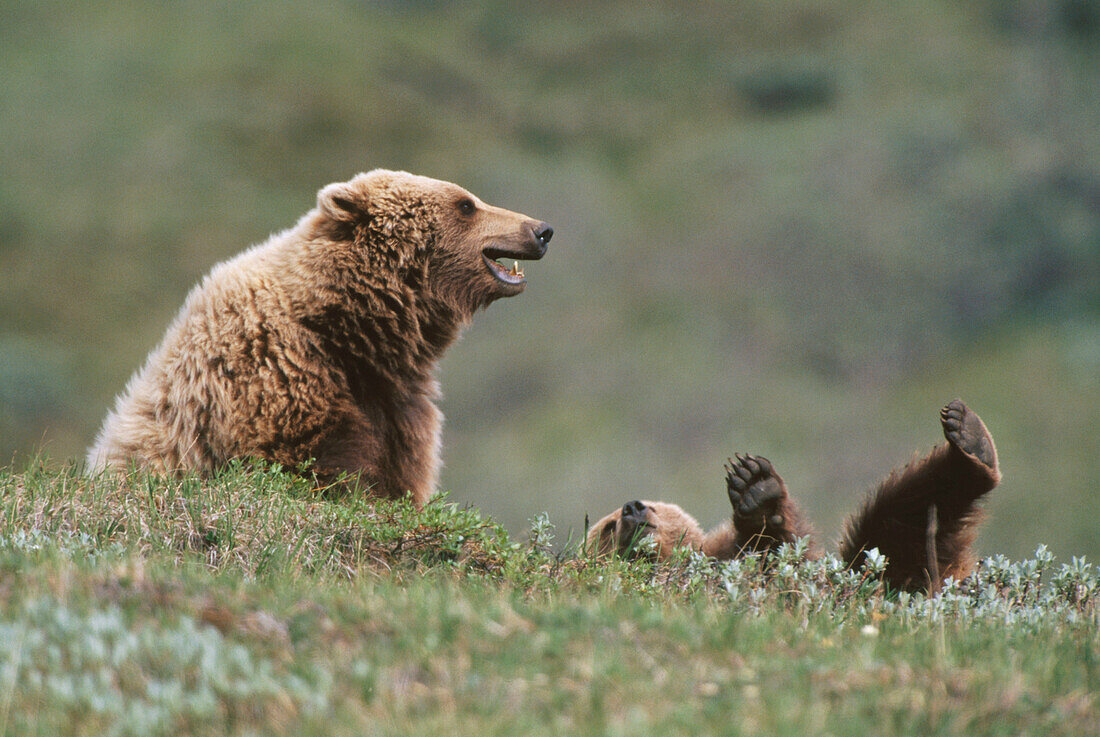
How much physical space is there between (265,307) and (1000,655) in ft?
14.4


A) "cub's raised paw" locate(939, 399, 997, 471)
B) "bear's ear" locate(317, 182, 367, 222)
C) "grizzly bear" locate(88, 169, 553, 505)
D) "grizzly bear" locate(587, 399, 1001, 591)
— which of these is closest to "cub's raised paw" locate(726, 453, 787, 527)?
"grizzly bear" locate(587, 399, 1001, 591)

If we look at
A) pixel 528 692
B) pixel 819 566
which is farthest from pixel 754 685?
pixel 819 566

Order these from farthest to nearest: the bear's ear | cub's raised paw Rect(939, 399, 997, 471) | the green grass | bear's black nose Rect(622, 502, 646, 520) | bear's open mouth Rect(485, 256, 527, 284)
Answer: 1. bear's open mouth Rect(485, 256, 527, 284)
2. the bear's ear
3. bear's black nose Rect(622, 502, 646, 520)
4. cub's raised paw Rect(939, 399, 997, 471)
5. the green grass

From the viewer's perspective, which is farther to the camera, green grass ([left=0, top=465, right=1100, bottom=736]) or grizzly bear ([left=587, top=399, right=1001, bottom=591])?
grizzly bear ([left=587, top=399, right=1001, bottom=591])

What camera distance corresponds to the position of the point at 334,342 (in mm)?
6254

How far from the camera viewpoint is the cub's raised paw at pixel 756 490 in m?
5.66

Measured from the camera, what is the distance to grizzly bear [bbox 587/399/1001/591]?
566 cm

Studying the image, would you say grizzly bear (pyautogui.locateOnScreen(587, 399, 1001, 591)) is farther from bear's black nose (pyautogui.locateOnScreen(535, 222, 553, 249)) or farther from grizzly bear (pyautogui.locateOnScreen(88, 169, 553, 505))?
bear's black nose (pyautogui.locateOnScreen(535, 222, 553, 249))

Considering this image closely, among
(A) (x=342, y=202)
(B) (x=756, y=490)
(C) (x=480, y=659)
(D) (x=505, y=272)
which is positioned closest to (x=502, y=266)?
(D) (x=505, y=272)

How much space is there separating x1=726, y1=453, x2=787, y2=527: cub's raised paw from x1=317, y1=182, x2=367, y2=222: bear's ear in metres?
2.82

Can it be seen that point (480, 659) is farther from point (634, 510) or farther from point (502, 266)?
point (502, 266)

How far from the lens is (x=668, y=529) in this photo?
22.5ft

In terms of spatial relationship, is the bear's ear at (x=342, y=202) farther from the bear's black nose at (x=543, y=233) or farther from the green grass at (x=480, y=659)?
the green grass at (x=480, y=659)

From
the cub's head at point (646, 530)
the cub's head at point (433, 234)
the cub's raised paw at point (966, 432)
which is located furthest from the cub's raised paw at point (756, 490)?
the cub's head at point (433, 234)
